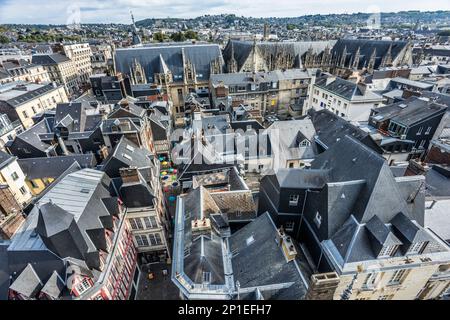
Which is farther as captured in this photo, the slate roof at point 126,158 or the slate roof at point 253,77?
the slate roof at point 253,77

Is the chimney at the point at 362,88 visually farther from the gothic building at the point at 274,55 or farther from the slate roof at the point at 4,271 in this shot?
the slate roof at the point at 4,271

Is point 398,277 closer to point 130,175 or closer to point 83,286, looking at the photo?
point 83,286

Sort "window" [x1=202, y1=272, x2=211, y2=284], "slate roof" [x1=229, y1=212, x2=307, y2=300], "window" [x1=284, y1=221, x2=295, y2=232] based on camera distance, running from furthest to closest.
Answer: "window" [x1=284, y1=221, x2=295, y2=232] < "window" [x1=202, y1=272, x2=211, y2=284] < "slate roof" [x1=229, y1=212, x2=307, y2=300]

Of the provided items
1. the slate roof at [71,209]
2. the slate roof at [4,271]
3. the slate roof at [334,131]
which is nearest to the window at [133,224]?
the slate roof at [71,209]

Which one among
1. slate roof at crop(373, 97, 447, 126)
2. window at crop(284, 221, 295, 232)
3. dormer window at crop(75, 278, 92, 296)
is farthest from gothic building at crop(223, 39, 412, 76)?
dormer window at crop(75, 278, 92, 296)

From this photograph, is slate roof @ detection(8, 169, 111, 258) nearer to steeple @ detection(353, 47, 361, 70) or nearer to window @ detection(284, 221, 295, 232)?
window @ detection(284, 221, 295, 232)

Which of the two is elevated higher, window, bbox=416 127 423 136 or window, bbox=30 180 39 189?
window, bbox=416 127 423 136
